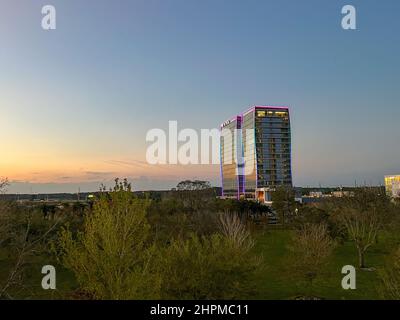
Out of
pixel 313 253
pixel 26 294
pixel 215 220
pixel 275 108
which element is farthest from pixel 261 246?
pixel 275 108

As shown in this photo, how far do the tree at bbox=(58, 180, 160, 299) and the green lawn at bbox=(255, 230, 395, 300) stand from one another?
1232 centimetres

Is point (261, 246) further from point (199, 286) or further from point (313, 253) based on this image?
point (199, 286)

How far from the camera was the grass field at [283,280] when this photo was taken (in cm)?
2838

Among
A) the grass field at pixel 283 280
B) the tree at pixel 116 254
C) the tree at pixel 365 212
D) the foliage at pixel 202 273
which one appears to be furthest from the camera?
the tree at pixel 365 212

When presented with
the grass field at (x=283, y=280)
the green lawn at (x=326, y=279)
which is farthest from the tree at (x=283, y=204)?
the grass field at (x=283, y=280)

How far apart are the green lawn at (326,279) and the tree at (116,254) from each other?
12317 millimetres

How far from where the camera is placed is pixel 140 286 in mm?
13414

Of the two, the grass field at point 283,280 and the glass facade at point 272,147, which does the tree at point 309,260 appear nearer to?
the grass field at point 283,280

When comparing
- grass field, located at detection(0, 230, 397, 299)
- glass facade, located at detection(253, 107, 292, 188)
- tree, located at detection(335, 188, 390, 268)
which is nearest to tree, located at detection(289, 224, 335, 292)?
grass field, located at detection(0, 230, 397, 299)

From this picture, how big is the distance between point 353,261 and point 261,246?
13.1 m

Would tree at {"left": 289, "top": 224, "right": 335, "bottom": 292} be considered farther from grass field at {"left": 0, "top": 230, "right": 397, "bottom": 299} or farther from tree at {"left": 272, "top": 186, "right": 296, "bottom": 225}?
tree at {"left": 272, "top": 186, "right": 296, "bottom": 225}

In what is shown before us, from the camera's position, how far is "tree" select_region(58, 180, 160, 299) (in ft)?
44.9

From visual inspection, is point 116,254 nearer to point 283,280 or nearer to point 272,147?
point 283,280
